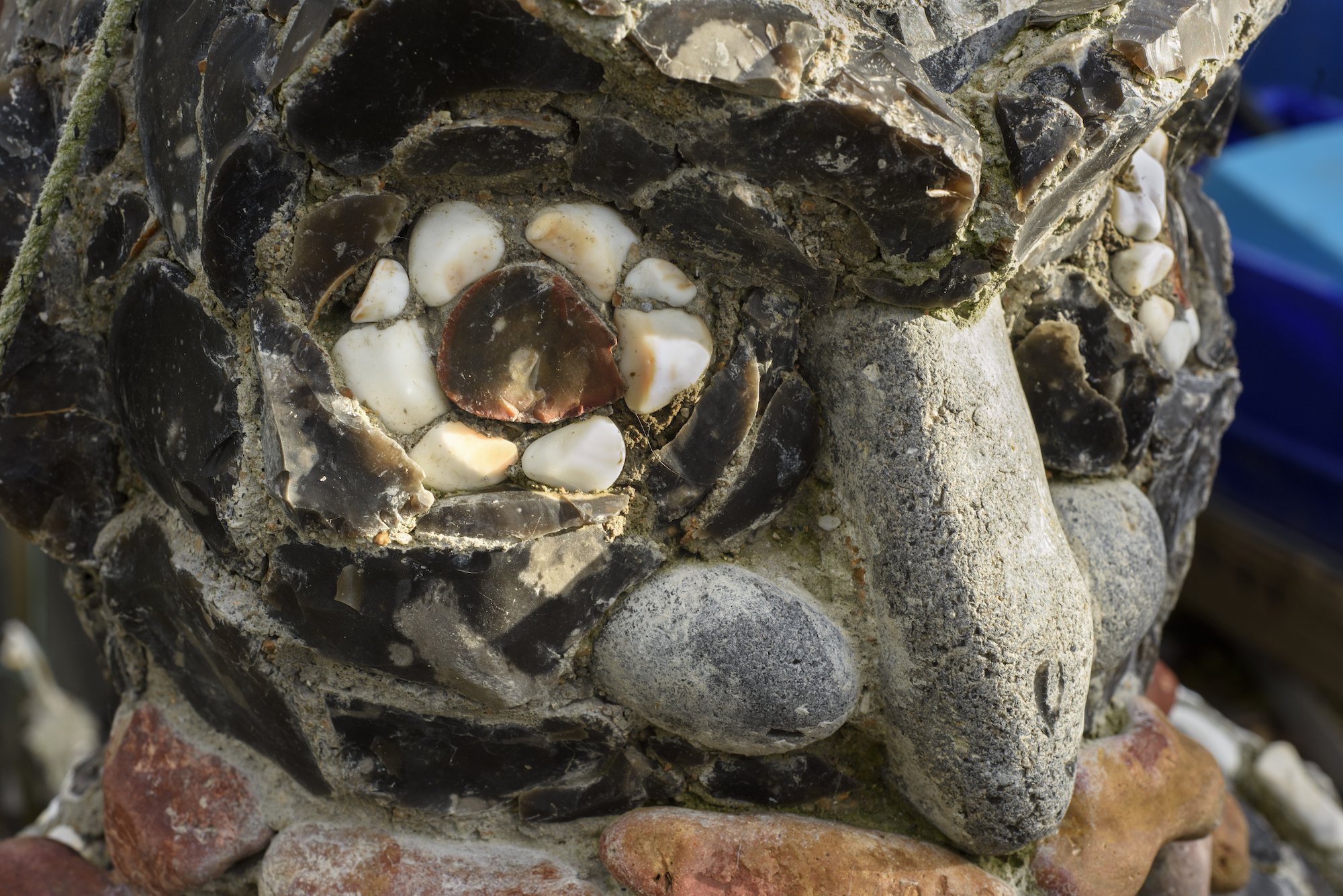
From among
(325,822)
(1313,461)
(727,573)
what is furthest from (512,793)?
(1313,461)

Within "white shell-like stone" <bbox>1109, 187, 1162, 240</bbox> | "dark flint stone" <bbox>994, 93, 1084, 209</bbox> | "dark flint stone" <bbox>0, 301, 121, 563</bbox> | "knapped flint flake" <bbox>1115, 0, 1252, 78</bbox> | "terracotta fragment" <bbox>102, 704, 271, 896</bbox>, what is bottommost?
"terracotta fragment" <bbox>102, 704, 271, 896</bbox>

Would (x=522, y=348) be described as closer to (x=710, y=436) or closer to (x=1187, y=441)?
(x=710, y=436)

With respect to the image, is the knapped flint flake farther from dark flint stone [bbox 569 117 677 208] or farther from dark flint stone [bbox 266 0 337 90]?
dark flint stone [bbox 266 0 337 90]

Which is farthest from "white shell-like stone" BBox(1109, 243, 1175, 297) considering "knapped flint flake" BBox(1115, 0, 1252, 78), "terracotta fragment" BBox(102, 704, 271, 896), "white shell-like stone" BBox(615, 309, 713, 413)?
"terracotta fragment" BBox(102, 704, 271, 896)

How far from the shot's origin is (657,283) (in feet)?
3.19

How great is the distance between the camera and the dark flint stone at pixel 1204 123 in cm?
124

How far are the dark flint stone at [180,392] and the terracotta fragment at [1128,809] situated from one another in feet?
2.55

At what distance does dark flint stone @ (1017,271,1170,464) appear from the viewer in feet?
3.85

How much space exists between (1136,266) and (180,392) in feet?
2.86

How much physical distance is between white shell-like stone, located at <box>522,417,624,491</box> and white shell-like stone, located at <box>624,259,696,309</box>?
0.10 meters

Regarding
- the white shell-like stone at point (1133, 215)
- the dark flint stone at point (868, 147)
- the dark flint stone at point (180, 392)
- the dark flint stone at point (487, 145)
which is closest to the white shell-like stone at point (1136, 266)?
the white shell-like stone at point (1133, 215)

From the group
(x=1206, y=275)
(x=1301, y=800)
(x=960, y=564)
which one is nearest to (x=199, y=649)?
(x=960, y=564)

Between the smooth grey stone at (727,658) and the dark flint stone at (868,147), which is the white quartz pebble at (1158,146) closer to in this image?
the dark flint stone at (868,147)

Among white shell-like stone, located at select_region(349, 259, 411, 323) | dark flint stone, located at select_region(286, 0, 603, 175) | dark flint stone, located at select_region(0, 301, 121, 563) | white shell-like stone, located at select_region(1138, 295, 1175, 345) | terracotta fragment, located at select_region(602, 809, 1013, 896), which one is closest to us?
dark flint stone, located at select_region(286, 0, 603, 175)
